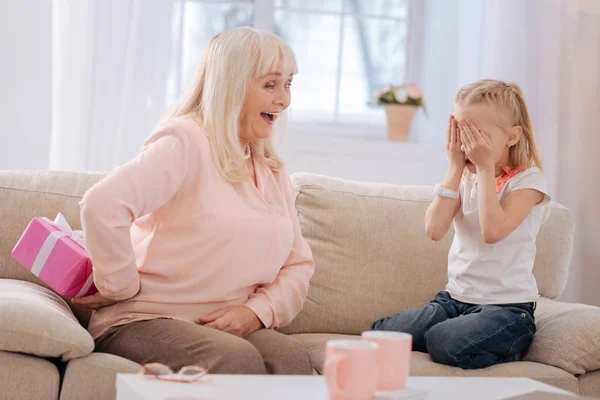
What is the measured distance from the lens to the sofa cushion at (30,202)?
7.41 ft

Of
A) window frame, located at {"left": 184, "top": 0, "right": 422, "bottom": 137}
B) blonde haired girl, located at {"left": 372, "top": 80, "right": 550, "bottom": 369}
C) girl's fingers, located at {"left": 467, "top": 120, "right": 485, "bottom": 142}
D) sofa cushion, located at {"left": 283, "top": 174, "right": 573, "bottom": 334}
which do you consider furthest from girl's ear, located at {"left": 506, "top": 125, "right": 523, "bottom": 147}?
window frame, located at {"left": 184, "top": 0, "right": 422, "bottom": 137}

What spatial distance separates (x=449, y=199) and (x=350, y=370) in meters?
Answer: 1.20

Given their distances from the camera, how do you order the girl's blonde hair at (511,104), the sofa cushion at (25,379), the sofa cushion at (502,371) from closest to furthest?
the sofa cushion at (25,379), the sofa cushion at (502,371), the girl's blonde hair at (511,104)

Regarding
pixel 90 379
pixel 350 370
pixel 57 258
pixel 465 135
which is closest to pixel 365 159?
pixel 465 135

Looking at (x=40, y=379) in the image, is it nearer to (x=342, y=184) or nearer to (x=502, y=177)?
(x=342, y=184)

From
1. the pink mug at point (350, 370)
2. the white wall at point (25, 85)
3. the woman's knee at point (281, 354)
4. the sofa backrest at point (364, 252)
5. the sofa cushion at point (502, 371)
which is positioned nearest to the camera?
the pink mug at point (350, 370)

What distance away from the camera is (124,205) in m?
1.82

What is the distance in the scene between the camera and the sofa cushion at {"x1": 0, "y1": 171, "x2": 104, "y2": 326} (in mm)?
2258

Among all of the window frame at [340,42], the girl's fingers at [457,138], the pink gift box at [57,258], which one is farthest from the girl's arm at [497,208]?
the window frame at [340,42]

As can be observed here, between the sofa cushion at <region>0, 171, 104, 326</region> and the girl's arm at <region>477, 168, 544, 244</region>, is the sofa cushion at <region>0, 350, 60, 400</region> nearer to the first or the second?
the sofa cushion at <region>0, 171, 104, 326</region>

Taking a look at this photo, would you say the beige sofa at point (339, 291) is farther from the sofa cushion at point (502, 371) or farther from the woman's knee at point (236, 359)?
the woman's knee at point (236, 359)

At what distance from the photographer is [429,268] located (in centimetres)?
254

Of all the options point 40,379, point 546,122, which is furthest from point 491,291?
point 546,122

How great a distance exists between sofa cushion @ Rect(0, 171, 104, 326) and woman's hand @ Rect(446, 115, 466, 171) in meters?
1.02
